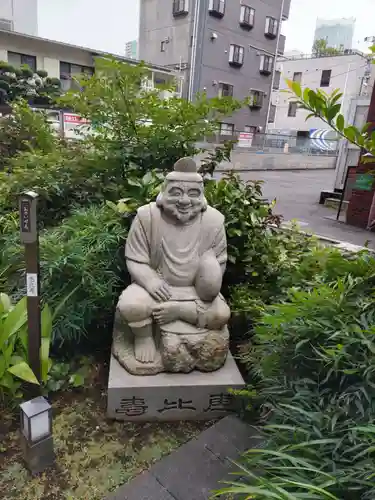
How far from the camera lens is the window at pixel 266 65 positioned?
23.1 meters

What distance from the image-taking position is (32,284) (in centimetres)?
218

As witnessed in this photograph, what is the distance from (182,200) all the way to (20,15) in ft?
74.5

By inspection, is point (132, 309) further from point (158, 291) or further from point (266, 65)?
point (266, 65)

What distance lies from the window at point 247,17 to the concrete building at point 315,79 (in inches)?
145

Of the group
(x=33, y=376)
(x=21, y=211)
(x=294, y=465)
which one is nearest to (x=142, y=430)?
(x=33, y=376)

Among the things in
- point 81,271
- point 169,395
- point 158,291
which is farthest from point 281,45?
point 169,395

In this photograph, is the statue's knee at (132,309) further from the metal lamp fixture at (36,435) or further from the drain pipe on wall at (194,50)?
the drain pipe on wall at (194,50)

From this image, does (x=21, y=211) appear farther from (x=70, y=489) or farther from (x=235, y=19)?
(x=235, y=19)

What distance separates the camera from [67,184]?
4262 millimetres

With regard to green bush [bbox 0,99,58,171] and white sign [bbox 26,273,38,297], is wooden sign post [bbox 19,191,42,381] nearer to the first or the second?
white sign [bbox 26,273,38,297]

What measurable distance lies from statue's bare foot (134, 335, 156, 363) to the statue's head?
89cm

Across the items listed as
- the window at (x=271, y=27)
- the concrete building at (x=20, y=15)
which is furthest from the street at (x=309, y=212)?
the concrete building at (x=20, y=15)

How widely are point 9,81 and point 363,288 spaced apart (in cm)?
1333

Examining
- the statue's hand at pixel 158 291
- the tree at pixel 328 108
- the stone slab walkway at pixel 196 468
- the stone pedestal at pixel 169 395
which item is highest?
the tree at pixel 328 108
